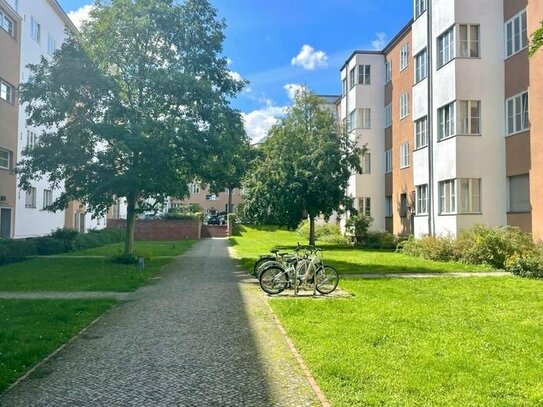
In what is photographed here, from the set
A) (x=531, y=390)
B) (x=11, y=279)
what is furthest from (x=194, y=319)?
(x=11, y=279)

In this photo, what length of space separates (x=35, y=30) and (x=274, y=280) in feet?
91.2

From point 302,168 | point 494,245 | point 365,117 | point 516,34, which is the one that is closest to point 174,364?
point 494,245

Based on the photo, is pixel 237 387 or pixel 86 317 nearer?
pixel 237 387

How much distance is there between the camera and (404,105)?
32688 millimetres

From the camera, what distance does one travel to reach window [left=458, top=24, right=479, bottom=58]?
2316 cm

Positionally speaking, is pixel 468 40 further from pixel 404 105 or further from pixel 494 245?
pixel 404 105

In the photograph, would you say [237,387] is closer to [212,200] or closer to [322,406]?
[322,406]

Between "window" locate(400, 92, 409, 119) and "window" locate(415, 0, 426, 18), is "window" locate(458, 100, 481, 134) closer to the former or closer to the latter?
"window" locate(415, 0, 426, 18)

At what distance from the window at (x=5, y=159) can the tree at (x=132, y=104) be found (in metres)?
8.28

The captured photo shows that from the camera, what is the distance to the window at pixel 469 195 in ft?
74.5

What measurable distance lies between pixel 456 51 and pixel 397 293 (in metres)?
14.4

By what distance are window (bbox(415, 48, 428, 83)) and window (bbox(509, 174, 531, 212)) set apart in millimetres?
7519

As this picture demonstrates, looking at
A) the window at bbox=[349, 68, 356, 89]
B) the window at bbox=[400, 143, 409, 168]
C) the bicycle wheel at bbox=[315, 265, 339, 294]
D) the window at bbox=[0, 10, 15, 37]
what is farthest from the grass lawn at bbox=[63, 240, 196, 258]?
the window at bbox=[349, 68, 356, 89]

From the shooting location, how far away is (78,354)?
7504 mm
